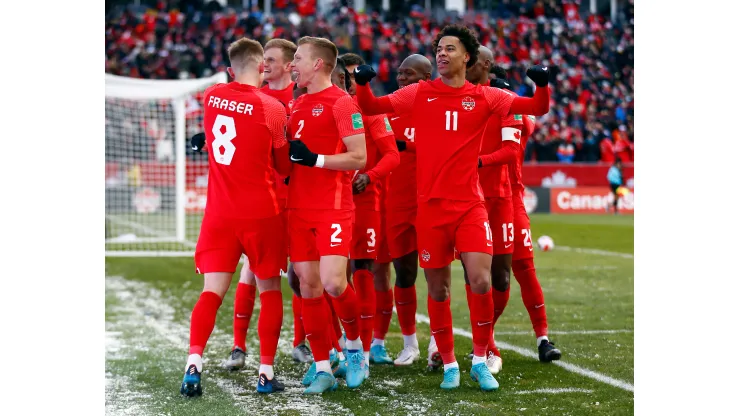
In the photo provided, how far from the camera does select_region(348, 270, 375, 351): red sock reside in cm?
605

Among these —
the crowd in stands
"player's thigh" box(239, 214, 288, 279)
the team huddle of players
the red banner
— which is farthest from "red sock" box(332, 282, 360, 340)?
the crowd in stands

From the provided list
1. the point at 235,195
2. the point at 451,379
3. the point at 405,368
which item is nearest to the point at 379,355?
the point at 405,368

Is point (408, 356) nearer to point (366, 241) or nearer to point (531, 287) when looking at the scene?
point (366, 241)

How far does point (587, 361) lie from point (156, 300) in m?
5.28

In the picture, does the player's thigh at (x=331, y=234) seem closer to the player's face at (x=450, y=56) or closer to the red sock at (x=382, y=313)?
the player's face at (x=450, y=56)

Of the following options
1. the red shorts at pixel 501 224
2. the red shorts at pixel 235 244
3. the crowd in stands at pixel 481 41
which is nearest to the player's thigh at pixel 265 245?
the red shorts at pixel 235 244

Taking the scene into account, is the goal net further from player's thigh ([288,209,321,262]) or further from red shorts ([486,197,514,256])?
player's thigh ([288,209,321,262])

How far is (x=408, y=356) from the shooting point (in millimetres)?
6355

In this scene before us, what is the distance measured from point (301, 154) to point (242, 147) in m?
0.42

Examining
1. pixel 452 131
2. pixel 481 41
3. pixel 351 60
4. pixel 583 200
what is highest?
pixel 481 41
